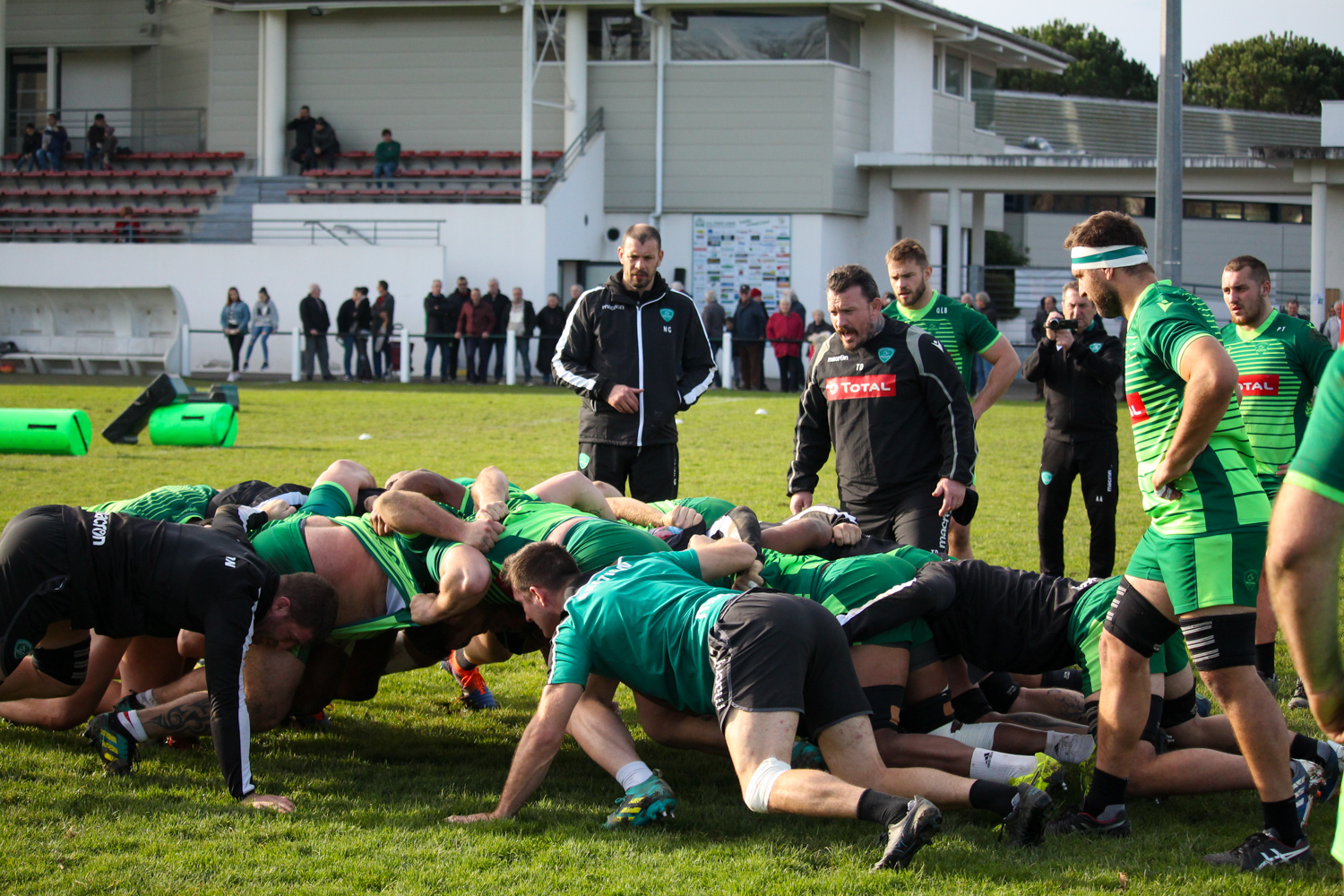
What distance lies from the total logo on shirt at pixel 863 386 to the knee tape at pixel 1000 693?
1646 mm

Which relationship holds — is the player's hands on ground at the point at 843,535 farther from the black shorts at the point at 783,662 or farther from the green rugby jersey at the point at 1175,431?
the green rugby jersey at the point at 1175,431

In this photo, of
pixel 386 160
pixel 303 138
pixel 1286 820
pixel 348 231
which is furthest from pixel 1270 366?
pixel 303 138

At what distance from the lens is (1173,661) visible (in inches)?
193

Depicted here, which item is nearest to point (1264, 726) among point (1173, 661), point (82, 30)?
point (1173, 661)

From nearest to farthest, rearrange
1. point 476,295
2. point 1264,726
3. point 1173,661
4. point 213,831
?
point 1264,726 → point 213,831 → point 1173,661 → point 476,295

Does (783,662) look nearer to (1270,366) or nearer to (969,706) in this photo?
(969,706)

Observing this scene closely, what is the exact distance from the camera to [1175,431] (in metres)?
4.16

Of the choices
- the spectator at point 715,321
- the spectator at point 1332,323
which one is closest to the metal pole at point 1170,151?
the spectator at point 1332,323

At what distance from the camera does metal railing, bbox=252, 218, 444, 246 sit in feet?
96.8

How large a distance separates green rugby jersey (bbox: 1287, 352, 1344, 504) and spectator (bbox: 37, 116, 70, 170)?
119 ft

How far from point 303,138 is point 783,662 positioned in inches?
1196

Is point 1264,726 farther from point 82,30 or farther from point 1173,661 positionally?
point 82,30

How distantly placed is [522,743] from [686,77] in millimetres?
28299

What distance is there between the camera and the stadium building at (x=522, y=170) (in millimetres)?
28969
